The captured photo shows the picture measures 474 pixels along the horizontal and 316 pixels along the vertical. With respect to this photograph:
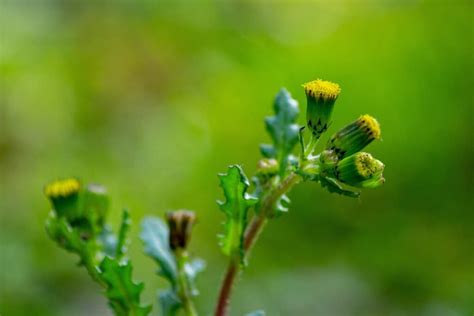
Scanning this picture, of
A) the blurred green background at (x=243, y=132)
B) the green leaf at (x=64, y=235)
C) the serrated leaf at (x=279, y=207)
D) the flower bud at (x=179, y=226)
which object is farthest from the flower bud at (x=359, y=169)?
the blurred green background at (x=243, y=132)

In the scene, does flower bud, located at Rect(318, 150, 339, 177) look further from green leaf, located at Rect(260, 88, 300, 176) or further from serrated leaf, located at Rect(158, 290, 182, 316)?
serrated leaf, located at Rect(158, 290, 182, 316)

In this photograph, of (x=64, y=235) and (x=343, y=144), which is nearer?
(x=343, y=144)

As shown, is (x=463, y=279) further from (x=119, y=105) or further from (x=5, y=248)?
(x=119, y=105)

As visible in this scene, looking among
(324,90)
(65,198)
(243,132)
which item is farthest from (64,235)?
(243,132)

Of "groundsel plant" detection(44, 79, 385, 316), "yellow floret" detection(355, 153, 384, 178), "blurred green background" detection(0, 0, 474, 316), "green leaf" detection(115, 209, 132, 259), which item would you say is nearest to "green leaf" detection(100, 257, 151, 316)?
"groundsel plant" detection(44, 79, 385, 316)

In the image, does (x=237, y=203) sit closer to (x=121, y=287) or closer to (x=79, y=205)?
(x=121, y=287)
